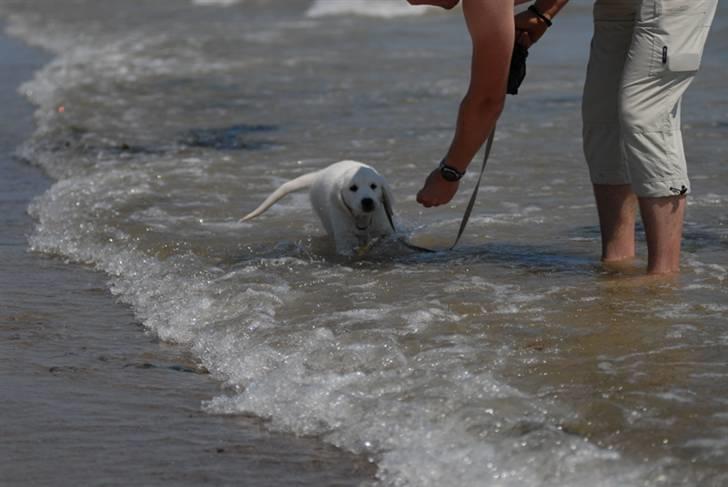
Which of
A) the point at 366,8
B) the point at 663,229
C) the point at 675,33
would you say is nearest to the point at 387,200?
the point at 663,229

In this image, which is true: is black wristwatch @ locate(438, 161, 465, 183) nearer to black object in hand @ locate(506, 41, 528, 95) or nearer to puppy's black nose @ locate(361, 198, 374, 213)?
black object in hand @ locate(506, 41, 528, 95)

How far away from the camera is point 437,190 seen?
18.9 feet

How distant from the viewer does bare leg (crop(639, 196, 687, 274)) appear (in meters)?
5.82

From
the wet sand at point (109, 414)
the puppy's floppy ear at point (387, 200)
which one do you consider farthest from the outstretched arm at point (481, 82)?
the puppy's floppy ear at point (387, 200)

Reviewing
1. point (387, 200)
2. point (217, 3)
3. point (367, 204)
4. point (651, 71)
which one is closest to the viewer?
point (651, 71)

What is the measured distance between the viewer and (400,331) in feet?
18.1

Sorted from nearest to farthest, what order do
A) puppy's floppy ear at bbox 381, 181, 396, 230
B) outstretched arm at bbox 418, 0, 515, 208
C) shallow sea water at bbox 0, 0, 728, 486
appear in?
shallow sea water at bbox 0, 0, 728, 486, outstretched arm at bbox 418, 0, 515, 208, puppy's floppy ear at bbox 381, 181, 396, 230

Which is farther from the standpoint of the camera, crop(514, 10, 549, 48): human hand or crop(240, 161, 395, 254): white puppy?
crop(240, 161, 395, 254): white puppy

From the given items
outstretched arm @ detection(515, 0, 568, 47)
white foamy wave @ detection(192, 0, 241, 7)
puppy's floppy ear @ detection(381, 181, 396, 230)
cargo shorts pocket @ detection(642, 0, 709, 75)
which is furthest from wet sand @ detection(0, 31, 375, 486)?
white foamy wave @ detection(192, 0, 241, 7)

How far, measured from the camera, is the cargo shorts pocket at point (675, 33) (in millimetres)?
5578

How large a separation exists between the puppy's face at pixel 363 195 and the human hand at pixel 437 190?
1480 millimetres

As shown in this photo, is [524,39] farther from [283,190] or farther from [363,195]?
[283,190]

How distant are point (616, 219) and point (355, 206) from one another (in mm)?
1495

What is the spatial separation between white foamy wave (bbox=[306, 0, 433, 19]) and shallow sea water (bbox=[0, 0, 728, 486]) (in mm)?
9723
